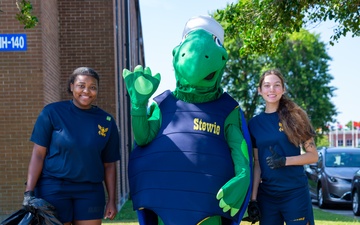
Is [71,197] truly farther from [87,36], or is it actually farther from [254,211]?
[87,36]

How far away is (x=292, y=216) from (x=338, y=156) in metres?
11.0

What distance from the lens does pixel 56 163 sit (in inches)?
175

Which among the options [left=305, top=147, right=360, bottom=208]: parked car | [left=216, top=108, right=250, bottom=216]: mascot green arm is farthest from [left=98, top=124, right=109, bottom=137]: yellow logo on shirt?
[left=305, top=147, right=360, bottom=208]: parked car

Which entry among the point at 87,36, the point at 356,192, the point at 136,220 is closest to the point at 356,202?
the point at 356,192

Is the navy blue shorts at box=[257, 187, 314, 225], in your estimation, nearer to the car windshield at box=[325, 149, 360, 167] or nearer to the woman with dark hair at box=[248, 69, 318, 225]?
the woman with dark hair at box=[248, 69, 318, 225]

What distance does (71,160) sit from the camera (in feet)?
14.5

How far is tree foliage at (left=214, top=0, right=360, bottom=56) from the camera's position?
9.06 meters

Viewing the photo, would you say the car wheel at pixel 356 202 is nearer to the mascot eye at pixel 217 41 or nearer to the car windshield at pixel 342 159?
the car windshield at pixel 342 159

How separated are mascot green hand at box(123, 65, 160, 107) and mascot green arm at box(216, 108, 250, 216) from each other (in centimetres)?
62

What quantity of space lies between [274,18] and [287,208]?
5133 mm

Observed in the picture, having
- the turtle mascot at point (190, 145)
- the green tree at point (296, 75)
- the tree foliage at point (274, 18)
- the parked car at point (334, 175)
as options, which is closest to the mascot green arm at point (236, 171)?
the turtle mascot at point (190, 145)

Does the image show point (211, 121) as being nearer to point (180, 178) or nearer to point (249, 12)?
point (180, 178)

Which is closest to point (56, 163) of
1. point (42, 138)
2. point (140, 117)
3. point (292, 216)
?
point (42, 138)

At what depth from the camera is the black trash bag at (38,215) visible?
4320 mm
